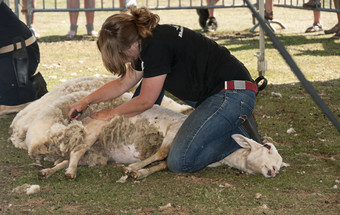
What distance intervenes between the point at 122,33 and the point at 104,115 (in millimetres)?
751

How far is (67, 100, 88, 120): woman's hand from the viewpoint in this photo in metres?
4.23

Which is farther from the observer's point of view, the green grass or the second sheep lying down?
the second sheep lying down

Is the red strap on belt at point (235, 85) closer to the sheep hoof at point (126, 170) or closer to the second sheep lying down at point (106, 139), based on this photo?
the second sheep lying down at point (106, 139)

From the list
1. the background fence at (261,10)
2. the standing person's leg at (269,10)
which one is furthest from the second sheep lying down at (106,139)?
the standing person's leg at (269,10)

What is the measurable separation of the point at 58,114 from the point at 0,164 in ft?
1.90

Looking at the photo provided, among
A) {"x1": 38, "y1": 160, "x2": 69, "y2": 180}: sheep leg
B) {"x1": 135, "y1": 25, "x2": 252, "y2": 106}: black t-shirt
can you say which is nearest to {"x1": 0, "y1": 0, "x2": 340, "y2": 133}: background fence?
{"x1": 135, "y1": 25, "x2": 252, "y2": 106}: black t-shirt

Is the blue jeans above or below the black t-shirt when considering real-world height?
below

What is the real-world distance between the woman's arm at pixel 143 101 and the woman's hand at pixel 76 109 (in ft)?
0.42

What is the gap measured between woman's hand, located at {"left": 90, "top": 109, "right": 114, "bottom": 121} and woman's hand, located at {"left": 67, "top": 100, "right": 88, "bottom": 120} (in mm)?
116

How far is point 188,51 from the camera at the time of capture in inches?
160

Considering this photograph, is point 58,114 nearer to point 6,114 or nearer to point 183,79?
point 183,79

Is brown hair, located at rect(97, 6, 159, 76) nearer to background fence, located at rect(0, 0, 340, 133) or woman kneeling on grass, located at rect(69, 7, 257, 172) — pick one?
woman kneeling on grass, located at rect(69, 7, 257, 172)

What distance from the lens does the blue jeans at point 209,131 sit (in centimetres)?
403

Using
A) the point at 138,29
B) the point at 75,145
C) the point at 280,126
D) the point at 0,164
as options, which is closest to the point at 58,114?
the point at 75,145
